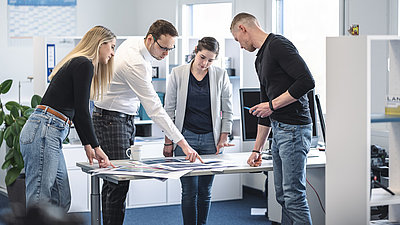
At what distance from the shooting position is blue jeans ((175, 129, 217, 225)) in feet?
11.6

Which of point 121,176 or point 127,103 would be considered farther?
point 127,103

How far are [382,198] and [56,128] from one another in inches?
62.4

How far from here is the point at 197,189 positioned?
357 centimetres

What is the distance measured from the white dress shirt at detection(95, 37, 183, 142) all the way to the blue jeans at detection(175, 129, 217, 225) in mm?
463

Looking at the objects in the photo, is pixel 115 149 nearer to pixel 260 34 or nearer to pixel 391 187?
pixel 260 34

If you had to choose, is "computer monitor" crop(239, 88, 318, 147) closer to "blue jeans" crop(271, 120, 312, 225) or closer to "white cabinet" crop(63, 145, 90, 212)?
"blue jeans" crop(271, 120, 312, 225)

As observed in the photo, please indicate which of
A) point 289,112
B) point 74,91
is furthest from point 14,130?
point 289,112

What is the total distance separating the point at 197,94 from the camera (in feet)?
11.9

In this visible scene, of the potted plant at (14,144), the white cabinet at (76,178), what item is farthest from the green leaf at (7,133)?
the white cabinet at (76,178)

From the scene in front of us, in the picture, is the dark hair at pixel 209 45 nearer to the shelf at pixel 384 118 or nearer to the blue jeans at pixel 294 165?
the blue jeans at pixel 294 165

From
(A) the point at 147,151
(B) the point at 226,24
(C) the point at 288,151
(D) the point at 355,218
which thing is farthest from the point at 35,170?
(B) the point at 226,24

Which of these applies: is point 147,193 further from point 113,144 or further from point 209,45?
point 209,45

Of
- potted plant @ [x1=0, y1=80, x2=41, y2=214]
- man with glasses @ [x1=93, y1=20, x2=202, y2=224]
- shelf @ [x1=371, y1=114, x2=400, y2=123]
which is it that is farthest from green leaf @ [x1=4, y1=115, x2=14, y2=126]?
shelf @ [x1=371, y1=114, x2=400, y2=123]

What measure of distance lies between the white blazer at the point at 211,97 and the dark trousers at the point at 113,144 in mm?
412
